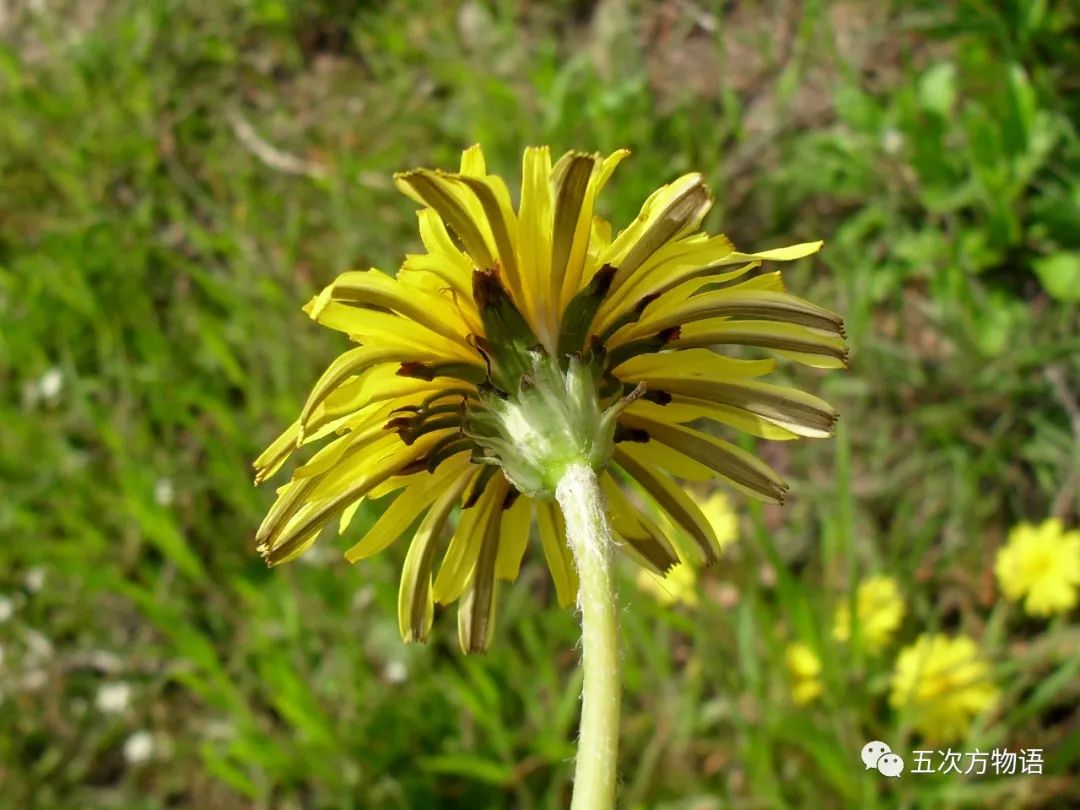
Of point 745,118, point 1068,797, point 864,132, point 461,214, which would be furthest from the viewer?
point 745,118

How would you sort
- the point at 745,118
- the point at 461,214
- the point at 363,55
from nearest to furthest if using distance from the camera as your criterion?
the point at 461,214
the point at 745,118
the point at 363,55

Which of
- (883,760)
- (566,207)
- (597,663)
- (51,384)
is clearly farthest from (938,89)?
(51,384)

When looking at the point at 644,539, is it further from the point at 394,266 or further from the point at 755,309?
the point at 394,266

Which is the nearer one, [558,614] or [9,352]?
[558,614]

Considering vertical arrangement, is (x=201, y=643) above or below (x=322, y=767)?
above

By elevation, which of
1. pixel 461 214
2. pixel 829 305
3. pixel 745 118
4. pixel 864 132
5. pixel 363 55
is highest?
pixel 363 55

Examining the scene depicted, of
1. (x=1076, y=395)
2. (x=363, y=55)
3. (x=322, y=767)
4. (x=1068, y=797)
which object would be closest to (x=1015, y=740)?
(x=1068, y=797)

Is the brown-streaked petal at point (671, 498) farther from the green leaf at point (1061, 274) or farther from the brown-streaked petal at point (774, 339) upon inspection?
the green leaf at point (1061, 274)

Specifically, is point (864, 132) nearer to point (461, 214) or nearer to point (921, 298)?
point (921, 298)
